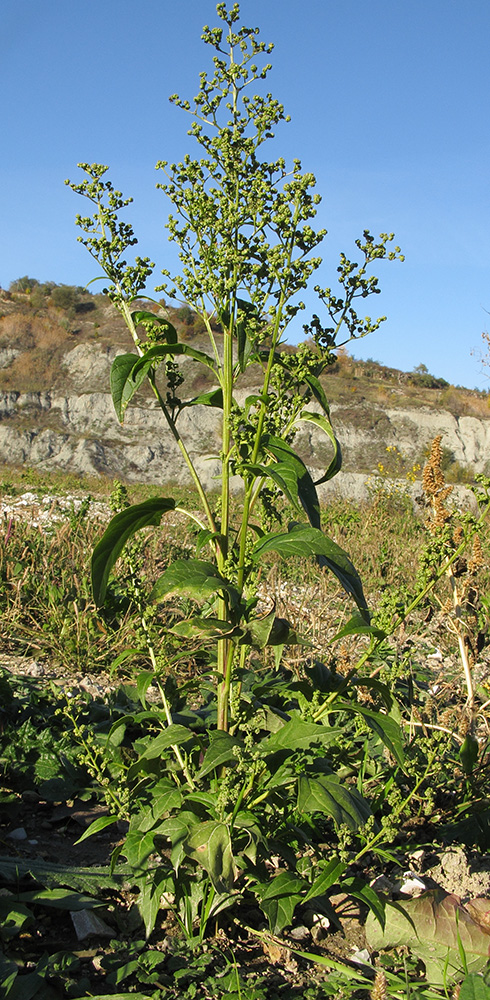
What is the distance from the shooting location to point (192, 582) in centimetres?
161

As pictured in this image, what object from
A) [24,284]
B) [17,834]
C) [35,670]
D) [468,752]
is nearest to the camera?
[468,752]

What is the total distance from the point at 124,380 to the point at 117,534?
1.30 feet

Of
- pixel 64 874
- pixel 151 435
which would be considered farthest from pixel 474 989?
pixel 151 435

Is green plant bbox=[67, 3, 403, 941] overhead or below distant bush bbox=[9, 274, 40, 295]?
below

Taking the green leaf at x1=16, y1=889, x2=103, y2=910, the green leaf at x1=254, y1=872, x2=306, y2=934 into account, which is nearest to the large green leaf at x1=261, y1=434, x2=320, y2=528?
the green leaf at x1=254, y1=872, x2=306, y2=934

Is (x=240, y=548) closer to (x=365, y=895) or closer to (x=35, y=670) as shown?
(x=365, y=895)

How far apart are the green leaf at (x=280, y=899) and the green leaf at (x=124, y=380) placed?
1.23 m

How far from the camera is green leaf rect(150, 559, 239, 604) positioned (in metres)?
1.57

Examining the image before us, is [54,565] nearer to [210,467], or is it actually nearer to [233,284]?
[233,284]

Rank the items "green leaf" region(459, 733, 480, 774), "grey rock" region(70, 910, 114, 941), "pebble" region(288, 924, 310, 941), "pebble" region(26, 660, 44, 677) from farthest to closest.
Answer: "pebble" region(26, 660, 44, 677)
"green leaf" region(459, 733, 480, 774)
"pebble" region(288, 924, 310, 941)
"grey rock" region(70, 910, 114, 941)

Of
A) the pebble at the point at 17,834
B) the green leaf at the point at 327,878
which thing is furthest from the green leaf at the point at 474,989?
the pebble at the point at 17,834

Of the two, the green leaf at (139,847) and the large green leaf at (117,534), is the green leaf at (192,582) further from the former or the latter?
the green leaf at (139,847)

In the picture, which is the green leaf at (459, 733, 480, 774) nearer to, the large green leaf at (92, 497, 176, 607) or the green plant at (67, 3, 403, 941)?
the green plant at (67, 3, 403, 941)

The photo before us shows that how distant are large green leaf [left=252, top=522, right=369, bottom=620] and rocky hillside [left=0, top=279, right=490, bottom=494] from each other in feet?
53.3
